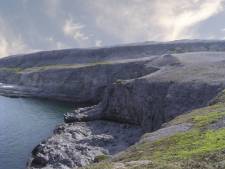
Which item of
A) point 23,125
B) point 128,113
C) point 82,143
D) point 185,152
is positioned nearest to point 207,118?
point 185,152

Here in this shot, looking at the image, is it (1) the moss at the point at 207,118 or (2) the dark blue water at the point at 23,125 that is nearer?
(1) the moss at the point at 207,118

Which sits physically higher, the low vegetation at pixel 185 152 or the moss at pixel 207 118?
the moss at pixel 207 118

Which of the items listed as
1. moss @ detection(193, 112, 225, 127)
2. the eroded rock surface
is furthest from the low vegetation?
the eroded rock surface

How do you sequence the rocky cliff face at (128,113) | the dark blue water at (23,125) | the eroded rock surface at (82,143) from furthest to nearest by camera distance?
the dark blue water at (23,125) → the rocky cliff face at (128,113) → the eroded rock surface at (82,143)

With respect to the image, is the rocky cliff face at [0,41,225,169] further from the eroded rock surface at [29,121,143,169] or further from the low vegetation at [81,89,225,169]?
the low vegetation at [81,89,225,169]

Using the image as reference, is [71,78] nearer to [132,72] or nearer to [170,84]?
[132,72]

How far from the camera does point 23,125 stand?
90.5 meters

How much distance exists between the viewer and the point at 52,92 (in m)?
161

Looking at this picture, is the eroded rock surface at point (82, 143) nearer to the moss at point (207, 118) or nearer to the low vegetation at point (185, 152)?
the moss at point (207, 118)

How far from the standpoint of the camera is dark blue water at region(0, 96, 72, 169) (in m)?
63.7

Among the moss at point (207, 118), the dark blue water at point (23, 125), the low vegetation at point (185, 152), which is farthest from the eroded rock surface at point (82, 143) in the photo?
the low vegetation at point (185, 152)

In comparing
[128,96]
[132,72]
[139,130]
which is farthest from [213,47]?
[139,130]

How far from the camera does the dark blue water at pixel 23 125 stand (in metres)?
63.7

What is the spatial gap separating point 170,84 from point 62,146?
27.3 meters
